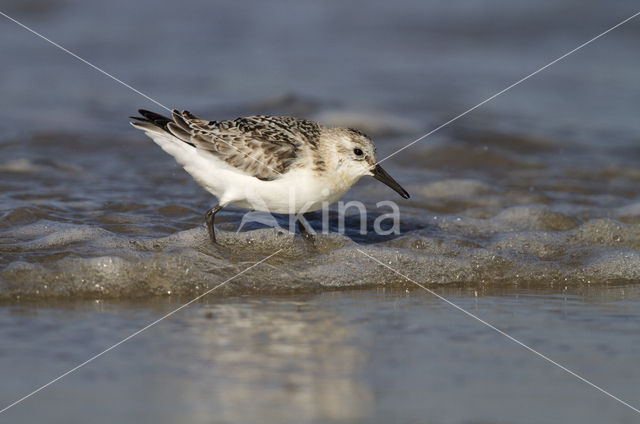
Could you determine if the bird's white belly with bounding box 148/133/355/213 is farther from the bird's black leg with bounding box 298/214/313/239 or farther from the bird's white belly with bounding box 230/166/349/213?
the bird's black leg with bounding box 298/214/313/239

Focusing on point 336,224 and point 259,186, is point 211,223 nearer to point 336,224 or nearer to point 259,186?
point 259,186

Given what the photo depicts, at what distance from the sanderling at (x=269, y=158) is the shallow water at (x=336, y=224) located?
459 mm

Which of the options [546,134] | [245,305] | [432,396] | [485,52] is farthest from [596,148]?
[432,396]

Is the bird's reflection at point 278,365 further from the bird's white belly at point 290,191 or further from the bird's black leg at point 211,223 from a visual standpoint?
the bird's black leg at point 211,223

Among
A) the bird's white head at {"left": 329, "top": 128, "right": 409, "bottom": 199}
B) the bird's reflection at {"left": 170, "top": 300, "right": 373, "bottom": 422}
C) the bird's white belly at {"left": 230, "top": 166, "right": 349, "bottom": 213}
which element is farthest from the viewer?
the bird's white head at {"left": 329, "top": 128, "right": 409, "bottom": 199}

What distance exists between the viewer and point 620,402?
4043mm

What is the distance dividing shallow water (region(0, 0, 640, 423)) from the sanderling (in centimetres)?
46

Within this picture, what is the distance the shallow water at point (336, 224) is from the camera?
4.21m

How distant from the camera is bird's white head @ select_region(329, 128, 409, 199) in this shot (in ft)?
22.7

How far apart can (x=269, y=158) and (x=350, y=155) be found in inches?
28.0

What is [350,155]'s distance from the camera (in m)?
6.96

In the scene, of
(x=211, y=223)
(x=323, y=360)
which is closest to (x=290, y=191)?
(x=211, y=223)

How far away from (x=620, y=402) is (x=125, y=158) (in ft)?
23.9

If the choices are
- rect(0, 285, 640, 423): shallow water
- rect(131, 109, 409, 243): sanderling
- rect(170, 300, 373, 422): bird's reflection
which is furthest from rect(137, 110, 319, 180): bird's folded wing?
rect(170, 300, 373, 422): bird's reflection
